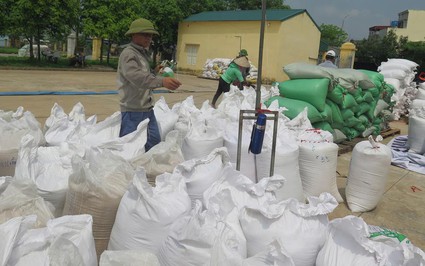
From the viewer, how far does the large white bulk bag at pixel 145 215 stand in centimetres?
179

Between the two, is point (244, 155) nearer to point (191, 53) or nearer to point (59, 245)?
point (59, 245)

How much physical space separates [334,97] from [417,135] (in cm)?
128

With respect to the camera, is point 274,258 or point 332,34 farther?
point 332,34

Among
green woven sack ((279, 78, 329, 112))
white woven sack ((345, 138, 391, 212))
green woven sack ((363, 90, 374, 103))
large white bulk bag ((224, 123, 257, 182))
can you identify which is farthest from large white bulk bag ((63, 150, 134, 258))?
green woven sack ((363, 90, 374, 103))

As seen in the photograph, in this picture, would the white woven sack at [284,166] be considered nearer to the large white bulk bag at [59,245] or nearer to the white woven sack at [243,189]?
the white woven sack at [243,189]

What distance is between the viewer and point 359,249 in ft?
5.27

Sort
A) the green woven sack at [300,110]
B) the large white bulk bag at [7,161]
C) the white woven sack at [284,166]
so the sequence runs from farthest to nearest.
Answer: the green woven sack at [300,110] → the white woven sack at [284,166] → the large white bulk bag at [7,161]

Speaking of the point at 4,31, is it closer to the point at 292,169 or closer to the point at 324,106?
the point at 324,106

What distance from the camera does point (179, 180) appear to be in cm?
199

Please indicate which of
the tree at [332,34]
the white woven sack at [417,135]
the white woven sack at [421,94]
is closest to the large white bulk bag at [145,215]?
the white woven sack at [417,135]

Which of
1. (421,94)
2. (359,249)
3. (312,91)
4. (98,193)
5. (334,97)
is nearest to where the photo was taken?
(359,249)

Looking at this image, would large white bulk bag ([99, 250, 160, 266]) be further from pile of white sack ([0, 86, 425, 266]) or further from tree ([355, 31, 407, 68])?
tree ([355, 31, 407, 68])

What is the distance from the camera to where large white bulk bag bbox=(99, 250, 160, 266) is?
1.41 meters

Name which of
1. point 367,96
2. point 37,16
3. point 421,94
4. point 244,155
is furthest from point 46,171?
point 37,16
